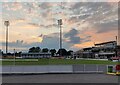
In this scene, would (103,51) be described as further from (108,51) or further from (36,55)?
(36,55)

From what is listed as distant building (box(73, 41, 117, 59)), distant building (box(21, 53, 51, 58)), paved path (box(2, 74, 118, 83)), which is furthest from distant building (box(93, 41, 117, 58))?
paved path (box(2, 74, 118, 83))

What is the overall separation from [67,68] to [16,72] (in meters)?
6.17

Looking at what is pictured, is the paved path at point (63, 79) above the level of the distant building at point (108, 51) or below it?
below

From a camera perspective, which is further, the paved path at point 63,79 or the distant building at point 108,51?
the distant building at point 108,51

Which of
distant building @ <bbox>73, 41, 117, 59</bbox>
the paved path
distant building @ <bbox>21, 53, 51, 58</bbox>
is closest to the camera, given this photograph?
the paved path

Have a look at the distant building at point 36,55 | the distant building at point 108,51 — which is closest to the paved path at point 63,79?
the distant building at point 108,51

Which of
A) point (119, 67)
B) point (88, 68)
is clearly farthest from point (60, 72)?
point (119, 67)

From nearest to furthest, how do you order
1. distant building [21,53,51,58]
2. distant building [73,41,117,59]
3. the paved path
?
the paved path → distant building [73,41,117,59] → distant building [21,53,51,58]

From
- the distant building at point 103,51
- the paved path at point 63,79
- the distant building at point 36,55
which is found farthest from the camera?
the distant building at point 36,55

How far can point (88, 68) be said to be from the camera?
A: 120ft

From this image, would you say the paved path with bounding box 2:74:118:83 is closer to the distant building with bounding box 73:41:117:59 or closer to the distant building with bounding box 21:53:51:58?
the distant building with bounding box 73:41:117:59

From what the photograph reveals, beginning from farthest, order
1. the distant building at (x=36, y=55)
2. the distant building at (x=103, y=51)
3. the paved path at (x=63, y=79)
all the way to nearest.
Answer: the distant building at (x=36, y=55)
the distant building at (x=103, y=51)
the paved path at (x=63, y=79)

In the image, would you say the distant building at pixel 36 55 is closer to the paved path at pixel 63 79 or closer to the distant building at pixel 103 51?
the distant building at pixel 103 51

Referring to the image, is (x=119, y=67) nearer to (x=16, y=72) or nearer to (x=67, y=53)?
(x=16, y=72)
